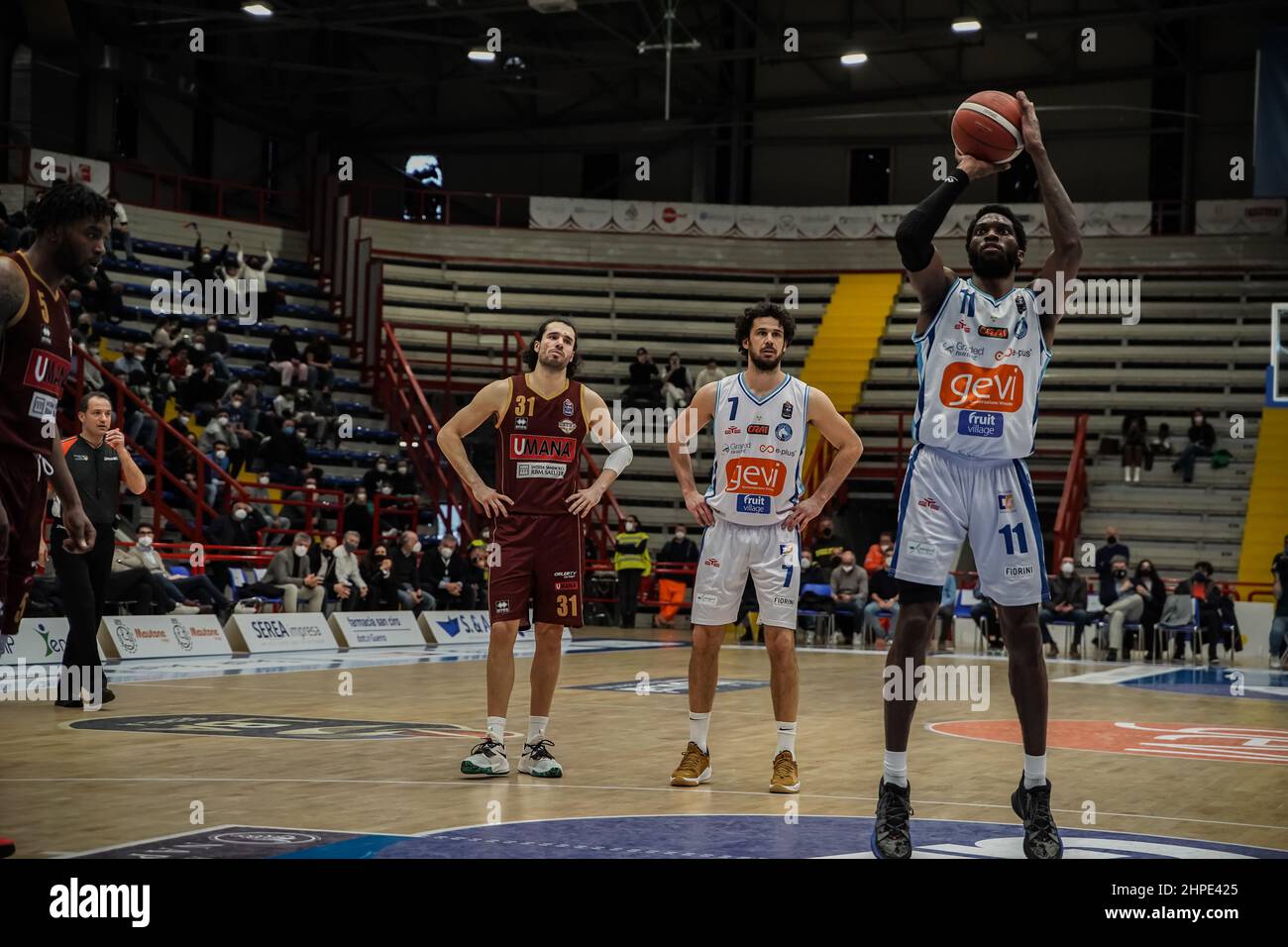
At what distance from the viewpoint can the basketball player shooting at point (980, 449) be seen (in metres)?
5.06

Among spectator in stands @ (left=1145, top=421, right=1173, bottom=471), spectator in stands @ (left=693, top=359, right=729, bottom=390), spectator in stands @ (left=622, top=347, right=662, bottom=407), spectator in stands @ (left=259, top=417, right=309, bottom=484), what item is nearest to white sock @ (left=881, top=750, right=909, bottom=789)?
spectator in stands @ (left=259, top=417, right=309, bottom=484)

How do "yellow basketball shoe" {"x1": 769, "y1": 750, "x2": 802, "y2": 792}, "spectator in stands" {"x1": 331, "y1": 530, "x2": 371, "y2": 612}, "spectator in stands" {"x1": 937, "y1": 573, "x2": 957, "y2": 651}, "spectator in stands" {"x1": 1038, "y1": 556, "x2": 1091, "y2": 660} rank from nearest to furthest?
"yellow basketball shoe" {"x1": 769, "y1": 750, "x2": 802, "y2": 792}
"spectator in stands" {"x1": 331, "y1": 530, "x2": 371, "y2": 612}
"spectator in stands" {"x1": 937, "y1": 573, "x2": 957, "y2": 651}
"spectator in stands" {"x1": 1038, "y1": 556, "x2": 1091, "y2": 660}

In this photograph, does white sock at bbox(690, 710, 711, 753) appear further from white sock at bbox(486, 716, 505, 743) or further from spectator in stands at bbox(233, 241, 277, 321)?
spectator in stands at bbox(233, 241, 277, 321)

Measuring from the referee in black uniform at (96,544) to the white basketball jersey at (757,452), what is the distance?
4.23 metres

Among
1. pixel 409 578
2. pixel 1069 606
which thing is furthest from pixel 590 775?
pixel 1069 606

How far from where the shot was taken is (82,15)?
2869 centimetres

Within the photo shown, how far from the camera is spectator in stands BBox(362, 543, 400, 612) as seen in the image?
1809 cm

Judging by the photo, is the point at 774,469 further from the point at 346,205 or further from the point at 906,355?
the point at 346,205

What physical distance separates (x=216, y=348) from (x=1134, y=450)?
1593 cm

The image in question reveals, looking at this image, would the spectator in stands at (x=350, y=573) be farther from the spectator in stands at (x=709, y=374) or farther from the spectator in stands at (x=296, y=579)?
the spectator in stands at (x=709, y=374)

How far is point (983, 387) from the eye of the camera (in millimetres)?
5113

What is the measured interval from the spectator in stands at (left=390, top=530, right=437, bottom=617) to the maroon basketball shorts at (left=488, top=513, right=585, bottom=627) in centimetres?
1158

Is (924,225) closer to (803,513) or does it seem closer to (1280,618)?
(803,513)

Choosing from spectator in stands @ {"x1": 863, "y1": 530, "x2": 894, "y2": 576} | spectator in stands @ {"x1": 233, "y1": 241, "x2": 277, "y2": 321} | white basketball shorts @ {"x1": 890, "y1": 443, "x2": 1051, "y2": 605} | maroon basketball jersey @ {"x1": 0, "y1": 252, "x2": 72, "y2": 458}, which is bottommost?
spectator in stands @ {"x1": 863, "y1": 530, "x2": 894, "y2": 576}
